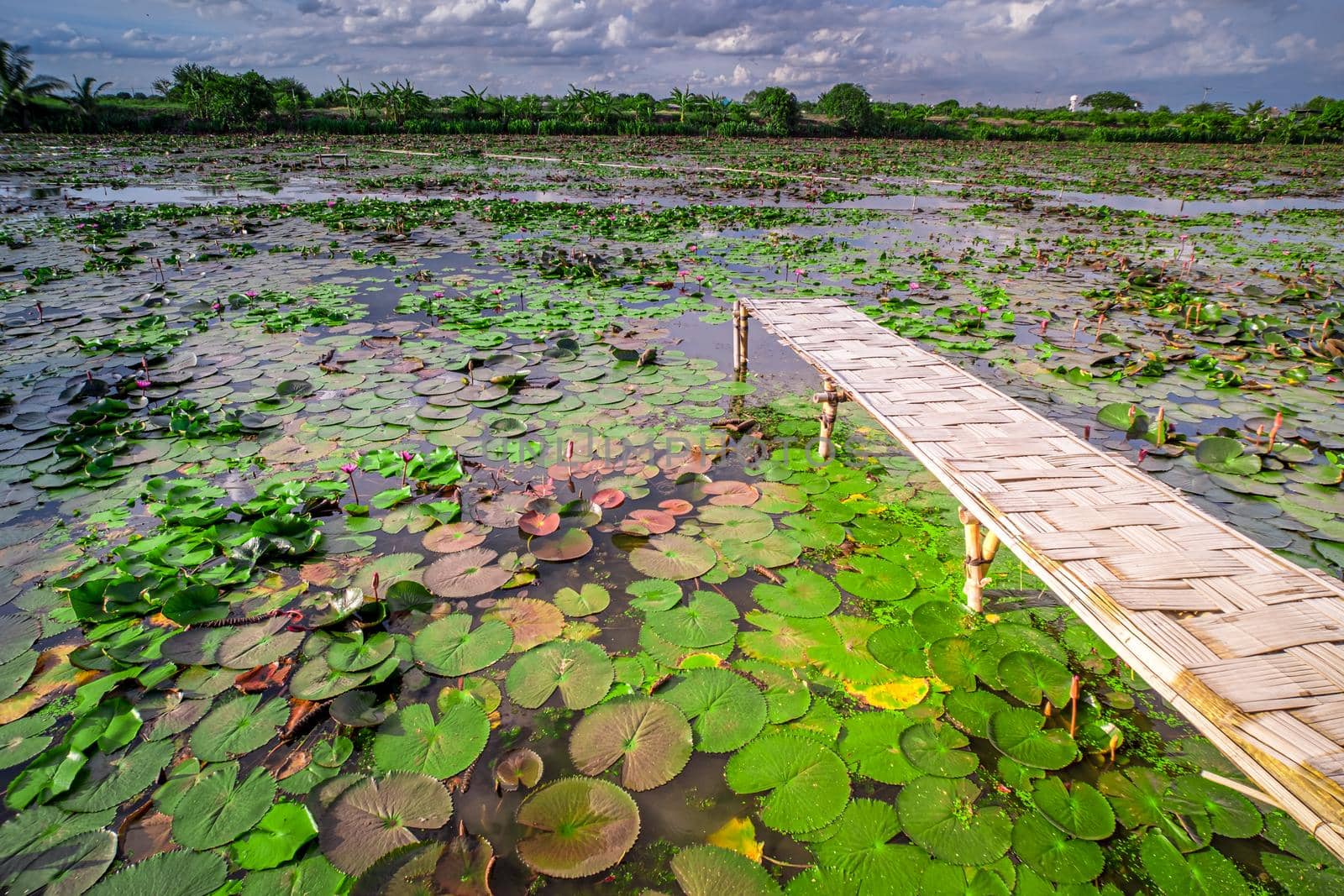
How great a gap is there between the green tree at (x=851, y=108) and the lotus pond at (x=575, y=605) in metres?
44.0

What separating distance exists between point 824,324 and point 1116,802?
9.44 ft

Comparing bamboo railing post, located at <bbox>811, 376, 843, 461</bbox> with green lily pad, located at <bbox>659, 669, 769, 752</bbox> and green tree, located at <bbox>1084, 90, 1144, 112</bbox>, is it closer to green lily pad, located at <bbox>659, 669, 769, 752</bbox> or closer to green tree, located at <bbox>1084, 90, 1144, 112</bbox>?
green lily pad, located at <bbox>659, 669, 769, 752</bbox>

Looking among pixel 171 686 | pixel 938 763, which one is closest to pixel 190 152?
pixel 171 686

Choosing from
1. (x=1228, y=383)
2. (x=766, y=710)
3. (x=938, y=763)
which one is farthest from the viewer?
(x=1228, y=383)

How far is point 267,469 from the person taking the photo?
10.6 ft

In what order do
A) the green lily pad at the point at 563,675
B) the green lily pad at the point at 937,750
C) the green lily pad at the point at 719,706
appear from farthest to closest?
the green lily pad at the point at 563,675, the green lily pad at the point at 719,706, the green lily pad at the point at 937,750

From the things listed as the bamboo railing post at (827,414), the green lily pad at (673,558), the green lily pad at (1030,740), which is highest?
the bamboo railing post at (827,414)

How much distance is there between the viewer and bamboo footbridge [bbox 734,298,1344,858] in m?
1.23

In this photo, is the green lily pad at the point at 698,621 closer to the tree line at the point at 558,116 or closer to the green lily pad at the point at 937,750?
the green lily pad at the point at 937,750

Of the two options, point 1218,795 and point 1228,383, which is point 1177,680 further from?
point 1228,383

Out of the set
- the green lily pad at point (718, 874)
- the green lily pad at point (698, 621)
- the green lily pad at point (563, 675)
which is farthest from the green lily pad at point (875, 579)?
the green lily pad at point (718, 874)

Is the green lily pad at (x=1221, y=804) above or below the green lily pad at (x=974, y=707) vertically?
below

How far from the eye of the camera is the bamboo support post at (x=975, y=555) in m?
2.23

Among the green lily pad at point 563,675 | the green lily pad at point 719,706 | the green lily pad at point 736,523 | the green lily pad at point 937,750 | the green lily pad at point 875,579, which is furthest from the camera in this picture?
the green lily pad at point 736,523
